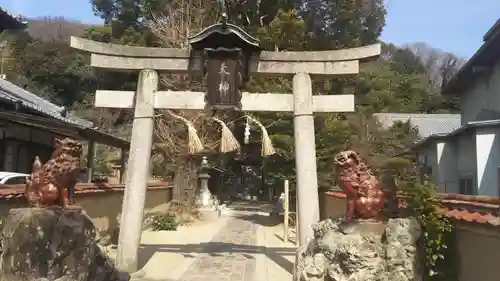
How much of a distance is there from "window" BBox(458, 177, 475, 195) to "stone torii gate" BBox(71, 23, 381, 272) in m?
6.10

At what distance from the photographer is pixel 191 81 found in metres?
21.8

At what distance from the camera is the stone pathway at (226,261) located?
955cm

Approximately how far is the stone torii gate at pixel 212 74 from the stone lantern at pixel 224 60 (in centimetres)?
2

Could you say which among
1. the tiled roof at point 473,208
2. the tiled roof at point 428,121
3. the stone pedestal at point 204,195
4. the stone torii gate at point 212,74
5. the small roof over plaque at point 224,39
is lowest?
the stone pedestal at point 204,195

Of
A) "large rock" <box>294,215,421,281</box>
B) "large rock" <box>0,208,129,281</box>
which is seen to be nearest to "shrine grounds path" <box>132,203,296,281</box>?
"large rock" <box>294,215,421,281</box>

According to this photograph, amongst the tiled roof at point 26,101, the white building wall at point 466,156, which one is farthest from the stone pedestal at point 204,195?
the white building wall at point 466,156

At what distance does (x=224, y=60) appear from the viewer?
10.1 meters

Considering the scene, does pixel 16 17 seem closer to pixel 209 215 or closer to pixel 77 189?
pixel 77 189

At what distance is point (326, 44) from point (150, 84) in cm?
1271

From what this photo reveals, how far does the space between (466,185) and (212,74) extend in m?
9.17

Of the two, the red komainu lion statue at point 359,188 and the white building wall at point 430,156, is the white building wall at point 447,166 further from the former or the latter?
the red komainu lion statue at point 359,188

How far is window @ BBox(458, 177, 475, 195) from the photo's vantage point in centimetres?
1397

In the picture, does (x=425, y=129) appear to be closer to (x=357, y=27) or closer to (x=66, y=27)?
(x=357, y=27)

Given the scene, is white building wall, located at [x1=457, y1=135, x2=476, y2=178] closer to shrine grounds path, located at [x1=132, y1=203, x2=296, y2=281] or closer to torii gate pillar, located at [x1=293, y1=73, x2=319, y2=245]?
shrine grounds path, located at [x1=132, y1=203, x2=296, y2=281]
